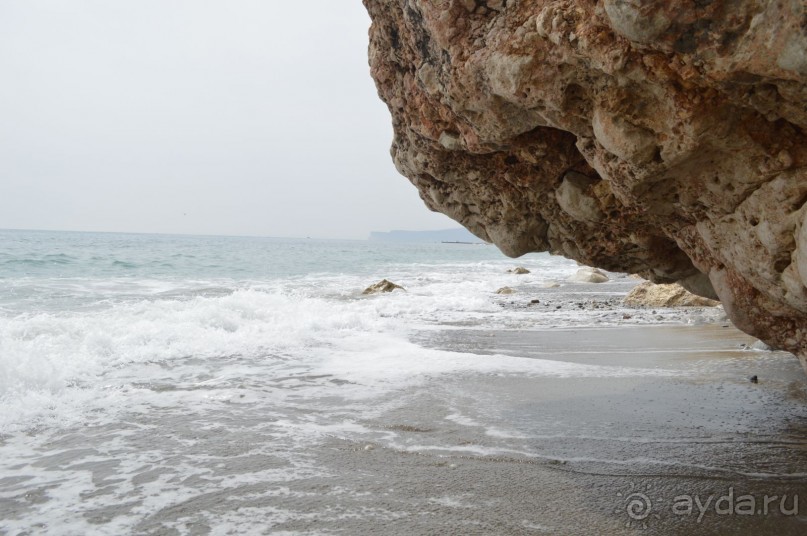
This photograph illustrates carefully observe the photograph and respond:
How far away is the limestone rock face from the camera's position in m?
13.8

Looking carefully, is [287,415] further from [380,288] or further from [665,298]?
[380,288]

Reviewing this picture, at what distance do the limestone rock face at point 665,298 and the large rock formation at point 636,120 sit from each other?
879 centimetres

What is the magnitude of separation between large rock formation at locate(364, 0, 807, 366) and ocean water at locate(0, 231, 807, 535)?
1.65m

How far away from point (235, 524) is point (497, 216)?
155 inches

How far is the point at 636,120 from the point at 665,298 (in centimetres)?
1186

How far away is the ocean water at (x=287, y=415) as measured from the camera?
12.1 feet

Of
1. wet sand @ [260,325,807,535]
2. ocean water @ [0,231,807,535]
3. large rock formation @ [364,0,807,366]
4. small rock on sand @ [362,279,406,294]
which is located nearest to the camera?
large rock formation @ [364,0,807,366]

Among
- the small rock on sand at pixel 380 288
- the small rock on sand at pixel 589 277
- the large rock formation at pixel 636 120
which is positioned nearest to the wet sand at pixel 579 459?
the large rock formation at pixel 636 120

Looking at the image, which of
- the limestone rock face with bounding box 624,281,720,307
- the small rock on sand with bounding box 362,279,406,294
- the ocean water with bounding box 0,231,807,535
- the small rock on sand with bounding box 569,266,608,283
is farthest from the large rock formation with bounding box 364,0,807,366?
the small rock on sand with bounding box 569,266,608,283

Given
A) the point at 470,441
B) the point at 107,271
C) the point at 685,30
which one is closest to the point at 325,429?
the point at 470,441

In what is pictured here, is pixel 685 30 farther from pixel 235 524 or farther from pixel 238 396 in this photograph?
pixel 238 396

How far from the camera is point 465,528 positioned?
337 cm

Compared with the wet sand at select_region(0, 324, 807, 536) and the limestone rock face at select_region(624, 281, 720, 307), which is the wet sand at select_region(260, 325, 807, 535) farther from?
the limestone rock face at select_region(624, 281, 720, 307)

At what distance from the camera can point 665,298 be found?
14.0 m
